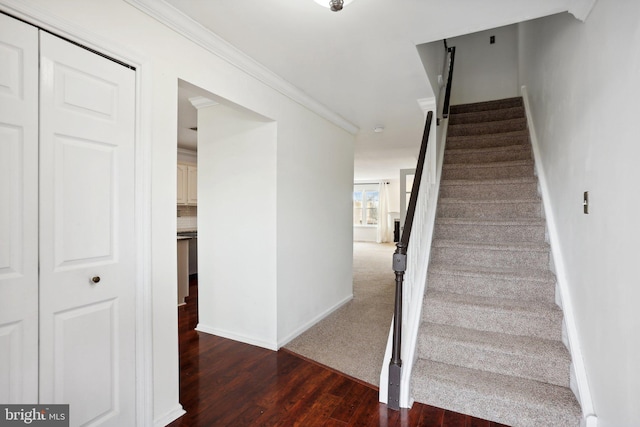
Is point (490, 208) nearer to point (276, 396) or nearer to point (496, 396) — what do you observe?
point (496, 396)

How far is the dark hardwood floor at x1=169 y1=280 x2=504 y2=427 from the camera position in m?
1.88

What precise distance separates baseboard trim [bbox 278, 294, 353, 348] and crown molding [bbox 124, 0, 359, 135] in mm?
2177

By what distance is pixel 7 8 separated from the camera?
122 centimetres

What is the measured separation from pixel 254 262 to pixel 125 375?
1.42 metres

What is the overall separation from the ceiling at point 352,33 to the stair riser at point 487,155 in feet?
2.92

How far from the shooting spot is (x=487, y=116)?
418cm

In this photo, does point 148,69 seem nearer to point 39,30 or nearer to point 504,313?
point 39,30

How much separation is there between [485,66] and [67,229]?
5814 millimetres

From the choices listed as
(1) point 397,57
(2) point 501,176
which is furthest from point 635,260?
(2) point 501,176

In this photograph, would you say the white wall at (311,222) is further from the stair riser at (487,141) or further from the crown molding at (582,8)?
the crown molding at (582,8)

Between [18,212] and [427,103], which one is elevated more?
[427,103]

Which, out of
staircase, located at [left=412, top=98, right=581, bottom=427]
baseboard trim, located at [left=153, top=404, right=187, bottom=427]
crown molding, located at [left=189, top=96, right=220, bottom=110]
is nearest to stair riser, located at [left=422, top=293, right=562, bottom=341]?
staircase, located at [left=412, top=98, right=581, bottom=427]

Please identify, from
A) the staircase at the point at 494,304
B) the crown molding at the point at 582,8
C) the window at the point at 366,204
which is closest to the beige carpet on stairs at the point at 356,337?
the staircase at the point at 494,304

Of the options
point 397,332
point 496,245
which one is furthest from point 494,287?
point 397,332
